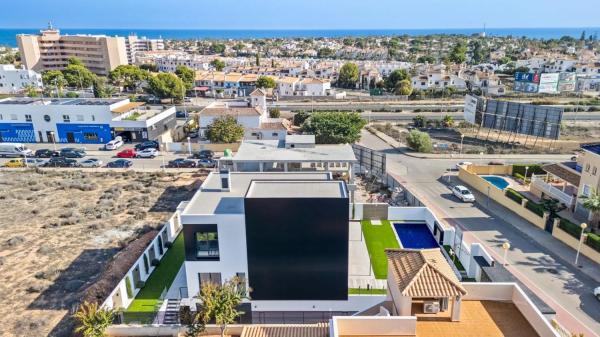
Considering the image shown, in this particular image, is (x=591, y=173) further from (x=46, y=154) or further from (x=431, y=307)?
(x=46, y=154)

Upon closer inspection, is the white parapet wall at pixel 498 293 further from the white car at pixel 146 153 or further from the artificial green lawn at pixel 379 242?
the white car at pixel 146 153

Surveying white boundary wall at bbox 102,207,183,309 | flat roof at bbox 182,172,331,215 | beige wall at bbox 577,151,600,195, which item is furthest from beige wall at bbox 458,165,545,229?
white boundary wall at bbox 102,207,183,309

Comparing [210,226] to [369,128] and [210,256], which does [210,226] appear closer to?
[210,256]

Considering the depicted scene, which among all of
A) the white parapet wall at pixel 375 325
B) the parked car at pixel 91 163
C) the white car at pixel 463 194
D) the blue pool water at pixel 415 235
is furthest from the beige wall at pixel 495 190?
the parked car at pixel 91 163

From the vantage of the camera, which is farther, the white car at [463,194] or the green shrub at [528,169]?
the green shrub at [528,169]

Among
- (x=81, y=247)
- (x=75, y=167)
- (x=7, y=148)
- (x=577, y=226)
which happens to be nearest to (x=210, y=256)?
(x=81, y=247)

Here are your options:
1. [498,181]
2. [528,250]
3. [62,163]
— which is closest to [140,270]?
[528,250]

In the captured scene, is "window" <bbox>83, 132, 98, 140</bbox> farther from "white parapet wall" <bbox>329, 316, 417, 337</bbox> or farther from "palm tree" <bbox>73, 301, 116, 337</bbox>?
"white parapet wall" <bbox>329, 316, 417, 337</bbox>
